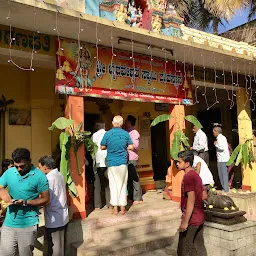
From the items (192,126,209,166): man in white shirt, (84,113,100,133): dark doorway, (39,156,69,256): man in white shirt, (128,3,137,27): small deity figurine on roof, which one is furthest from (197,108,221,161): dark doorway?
(39,156,69,256): man in white shirt

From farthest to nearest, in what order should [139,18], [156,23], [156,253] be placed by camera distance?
1. [156,23]
2. [139,18]
3. [156,253]

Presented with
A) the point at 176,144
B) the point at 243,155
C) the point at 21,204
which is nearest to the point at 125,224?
the point at 176,144

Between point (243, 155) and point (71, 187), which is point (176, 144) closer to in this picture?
point (243, 155)

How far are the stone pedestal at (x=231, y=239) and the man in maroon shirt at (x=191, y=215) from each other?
2.73 feet

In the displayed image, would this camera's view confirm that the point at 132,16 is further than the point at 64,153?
Yes

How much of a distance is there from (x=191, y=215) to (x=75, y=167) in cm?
238

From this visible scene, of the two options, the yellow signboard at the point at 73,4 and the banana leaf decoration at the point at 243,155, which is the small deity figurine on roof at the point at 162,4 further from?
the banana leaf decoration at the point at 243,155

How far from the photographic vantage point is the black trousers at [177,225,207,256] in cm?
348

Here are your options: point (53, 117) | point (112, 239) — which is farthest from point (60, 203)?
point (53, 117)

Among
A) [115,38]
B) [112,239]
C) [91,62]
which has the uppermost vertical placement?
[115,38]

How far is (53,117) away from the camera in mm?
7309

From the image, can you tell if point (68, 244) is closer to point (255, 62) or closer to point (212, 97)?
point (255, 62)

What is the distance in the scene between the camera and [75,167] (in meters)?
5.16

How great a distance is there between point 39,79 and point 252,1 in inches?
409
